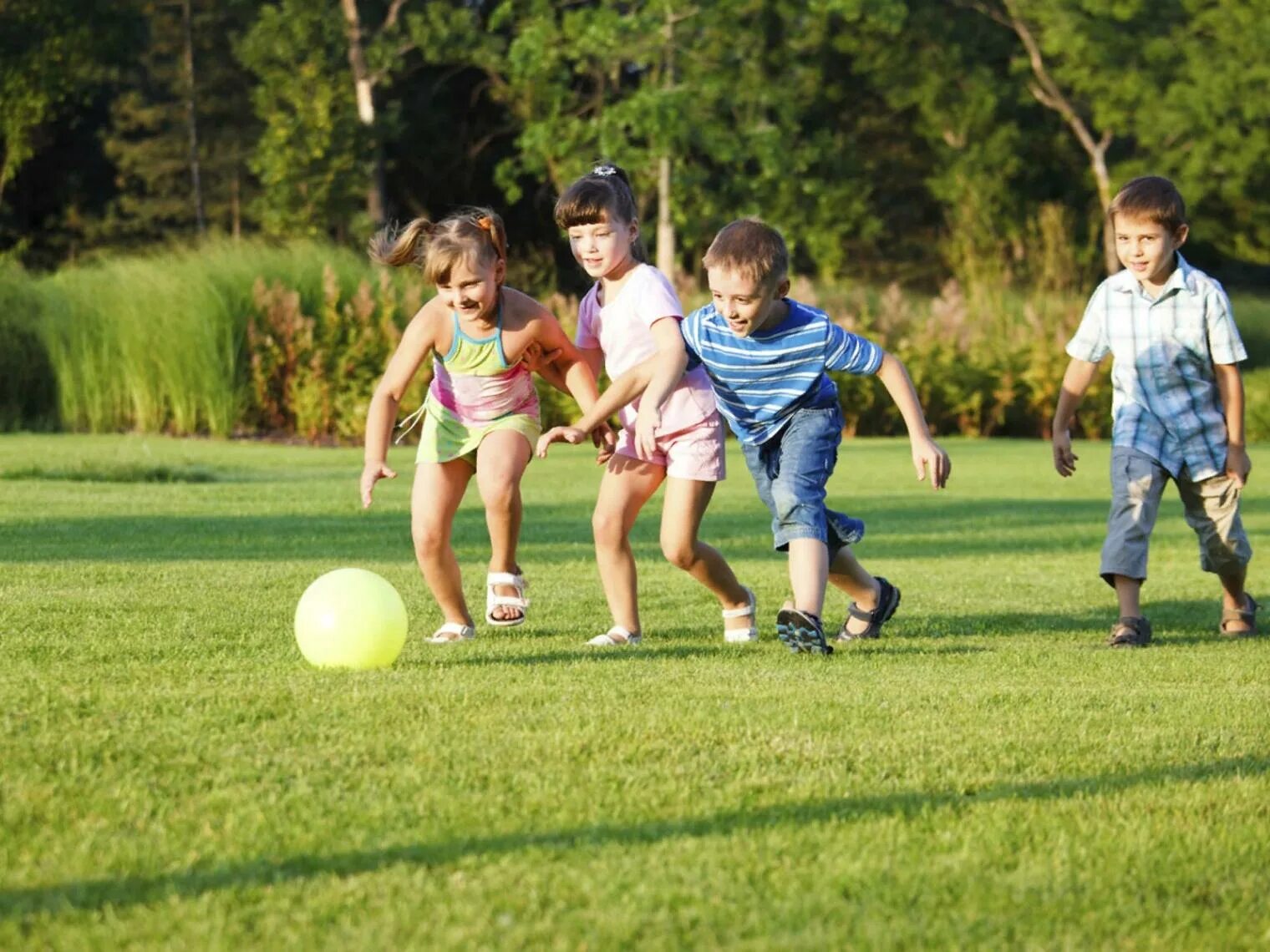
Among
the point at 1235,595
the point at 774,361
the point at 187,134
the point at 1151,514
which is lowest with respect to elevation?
the point at 1235,595

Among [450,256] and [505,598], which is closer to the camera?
[450,256]

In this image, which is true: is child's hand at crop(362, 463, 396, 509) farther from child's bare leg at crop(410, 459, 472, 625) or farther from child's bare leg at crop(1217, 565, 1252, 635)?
child's bare leg at crop(1217, 565, 1252, 635)

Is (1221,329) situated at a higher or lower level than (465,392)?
higher

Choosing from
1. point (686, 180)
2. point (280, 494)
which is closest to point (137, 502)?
point (280, 494)

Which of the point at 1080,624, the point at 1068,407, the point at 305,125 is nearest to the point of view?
the point at 1068,407

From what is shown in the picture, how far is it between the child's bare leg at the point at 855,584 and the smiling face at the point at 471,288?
160 centimetres

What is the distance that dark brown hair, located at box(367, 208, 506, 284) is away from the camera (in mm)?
6383

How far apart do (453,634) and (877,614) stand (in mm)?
1625

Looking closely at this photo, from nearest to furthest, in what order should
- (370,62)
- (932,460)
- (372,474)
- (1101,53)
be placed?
(932,460), (372,474), (370,62), (1101,53)

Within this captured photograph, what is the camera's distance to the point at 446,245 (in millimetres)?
6387

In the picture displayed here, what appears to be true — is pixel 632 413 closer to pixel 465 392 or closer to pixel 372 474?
pixel 465 392

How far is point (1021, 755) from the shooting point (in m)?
4.48

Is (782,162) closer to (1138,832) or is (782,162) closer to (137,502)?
(137,502)

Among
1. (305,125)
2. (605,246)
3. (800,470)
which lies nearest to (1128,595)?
(800,470)
